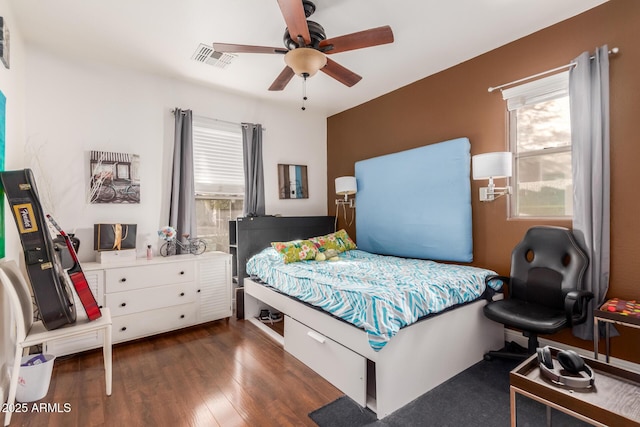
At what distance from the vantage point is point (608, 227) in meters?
2.20

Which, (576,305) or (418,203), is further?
(418,203)

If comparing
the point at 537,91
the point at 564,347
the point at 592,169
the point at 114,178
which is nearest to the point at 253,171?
the point at 114,178

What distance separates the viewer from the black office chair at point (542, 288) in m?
2.04

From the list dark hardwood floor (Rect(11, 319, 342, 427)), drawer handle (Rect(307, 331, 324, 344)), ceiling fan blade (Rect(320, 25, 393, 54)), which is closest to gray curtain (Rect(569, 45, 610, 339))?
ceiling fan blade (Rect(320, 25, 393, 54))

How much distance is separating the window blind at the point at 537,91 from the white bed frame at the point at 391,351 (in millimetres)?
1753

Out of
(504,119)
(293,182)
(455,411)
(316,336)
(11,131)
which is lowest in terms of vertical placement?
(455,411)

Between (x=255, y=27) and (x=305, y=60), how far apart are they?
719 mm

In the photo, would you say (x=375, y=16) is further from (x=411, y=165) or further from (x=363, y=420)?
(x=363, y=420)

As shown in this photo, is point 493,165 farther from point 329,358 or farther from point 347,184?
point 329,358

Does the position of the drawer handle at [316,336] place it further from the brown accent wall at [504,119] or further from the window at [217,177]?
the window at [217,177]

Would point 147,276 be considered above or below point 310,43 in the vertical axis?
below

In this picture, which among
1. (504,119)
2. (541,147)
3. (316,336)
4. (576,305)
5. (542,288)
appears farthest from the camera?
(504,119)

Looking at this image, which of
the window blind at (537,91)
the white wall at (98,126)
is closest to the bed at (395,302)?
the window blind at (537,91)

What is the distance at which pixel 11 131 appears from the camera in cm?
226
